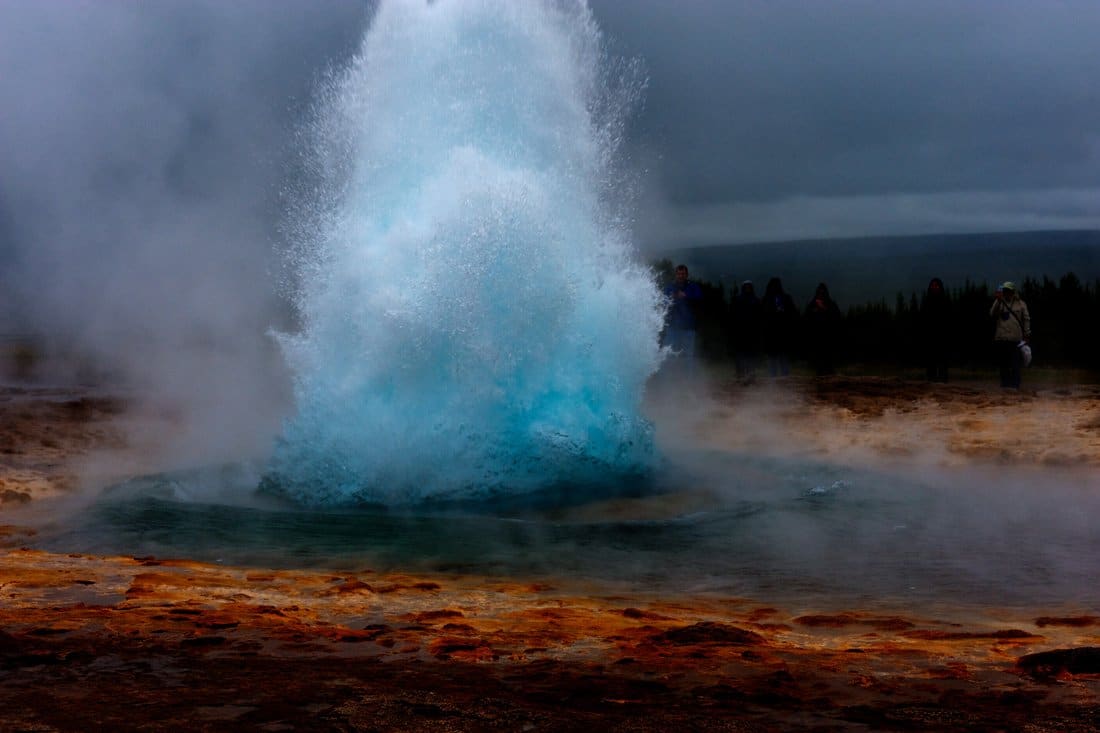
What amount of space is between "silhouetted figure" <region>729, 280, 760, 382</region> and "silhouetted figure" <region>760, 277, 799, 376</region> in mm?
89

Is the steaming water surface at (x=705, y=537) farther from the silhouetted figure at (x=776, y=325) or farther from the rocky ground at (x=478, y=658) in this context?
the silhouetted figure at (x=776, y=325)

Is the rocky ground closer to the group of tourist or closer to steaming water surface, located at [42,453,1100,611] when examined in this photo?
steaming water surface, located at [42,453,1100,611]

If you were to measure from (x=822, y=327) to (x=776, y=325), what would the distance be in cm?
51

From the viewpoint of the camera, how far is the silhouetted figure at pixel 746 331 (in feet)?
42.4

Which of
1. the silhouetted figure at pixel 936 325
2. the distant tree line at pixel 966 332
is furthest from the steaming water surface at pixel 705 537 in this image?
the distant tree line at pixel 966 332

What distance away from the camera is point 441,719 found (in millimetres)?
3152

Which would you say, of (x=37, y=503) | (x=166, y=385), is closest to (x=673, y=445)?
(x=37, y=503)

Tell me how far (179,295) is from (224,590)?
13011 millimetres

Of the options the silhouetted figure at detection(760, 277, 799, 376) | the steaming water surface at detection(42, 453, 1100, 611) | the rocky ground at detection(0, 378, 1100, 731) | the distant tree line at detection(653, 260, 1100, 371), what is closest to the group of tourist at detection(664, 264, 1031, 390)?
the silhouetted figure at detection(760, 277, 799, 376)

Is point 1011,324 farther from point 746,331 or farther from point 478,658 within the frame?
point 478,658

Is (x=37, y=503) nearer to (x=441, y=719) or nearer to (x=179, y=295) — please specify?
(x=441, y=719)

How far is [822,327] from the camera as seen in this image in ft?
43.9

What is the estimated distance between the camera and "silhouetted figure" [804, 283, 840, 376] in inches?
514

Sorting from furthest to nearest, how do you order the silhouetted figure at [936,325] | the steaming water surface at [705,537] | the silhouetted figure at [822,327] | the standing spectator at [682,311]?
the silhouetted figure at [822,327] → the silhouetted figure at [936,325] → the standing spectator at [682,311] → the steaming water surface at [705,537]
